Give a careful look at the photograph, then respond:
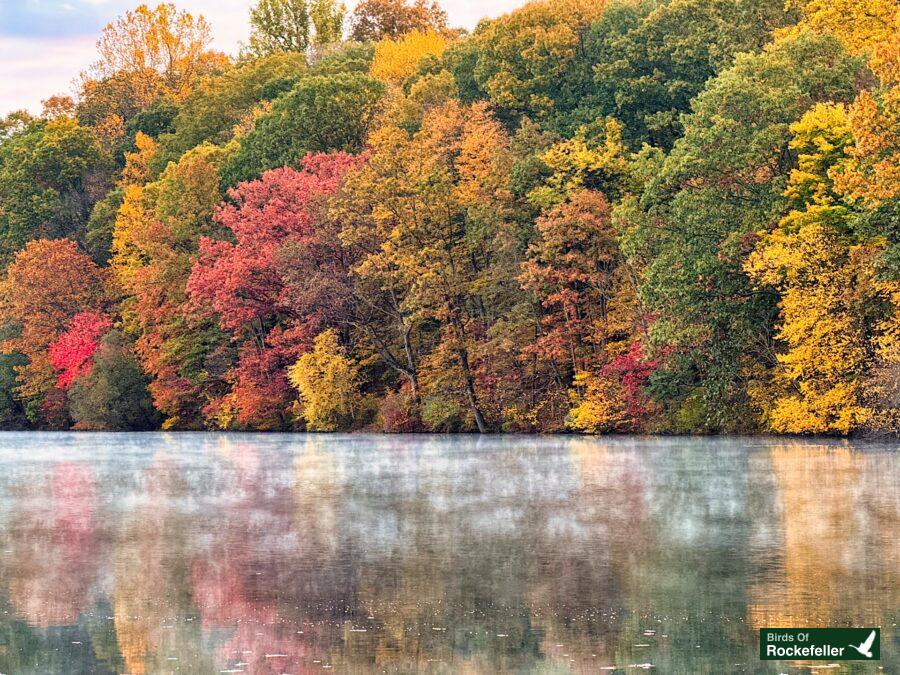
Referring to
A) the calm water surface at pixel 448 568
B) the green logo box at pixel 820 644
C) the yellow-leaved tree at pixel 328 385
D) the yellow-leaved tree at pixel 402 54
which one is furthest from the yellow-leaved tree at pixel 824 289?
the yellow-leaved tree at pixel 402 54

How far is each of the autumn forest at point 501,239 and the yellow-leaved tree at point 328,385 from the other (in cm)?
15

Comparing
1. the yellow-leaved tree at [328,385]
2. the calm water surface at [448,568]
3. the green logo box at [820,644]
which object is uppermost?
the green logo box at [820,644]

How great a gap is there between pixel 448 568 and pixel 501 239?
46.4 meters

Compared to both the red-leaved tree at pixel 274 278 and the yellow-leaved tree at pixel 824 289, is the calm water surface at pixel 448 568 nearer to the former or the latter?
the yellow-leaved tree at pixel 824 289

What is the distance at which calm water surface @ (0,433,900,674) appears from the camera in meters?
12.4

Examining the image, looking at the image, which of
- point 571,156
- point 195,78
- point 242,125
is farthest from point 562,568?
point 195,78

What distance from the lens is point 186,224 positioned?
8569 centimetres

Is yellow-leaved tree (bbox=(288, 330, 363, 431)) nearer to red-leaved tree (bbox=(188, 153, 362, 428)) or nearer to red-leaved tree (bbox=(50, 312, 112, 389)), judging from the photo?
red-leaved tree (bbox=(188, 153, 362, 428))

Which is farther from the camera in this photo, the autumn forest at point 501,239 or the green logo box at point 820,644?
the autumn forest at point 501,239

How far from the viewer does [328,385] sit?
6931 centimetres

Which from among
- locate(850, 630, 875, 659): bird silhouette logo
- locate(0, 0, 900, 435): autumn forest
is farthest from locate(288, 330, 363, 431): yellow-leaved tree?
locate(850, 630, 875, 659): bird silhouette logo

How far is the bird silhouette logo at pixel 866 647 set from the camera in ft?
38.1

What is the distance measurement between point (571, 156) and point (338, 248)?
15.2m

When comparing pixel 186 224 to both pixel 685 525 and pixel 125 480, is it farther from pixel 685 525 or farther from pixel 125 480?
pixel 685 525
